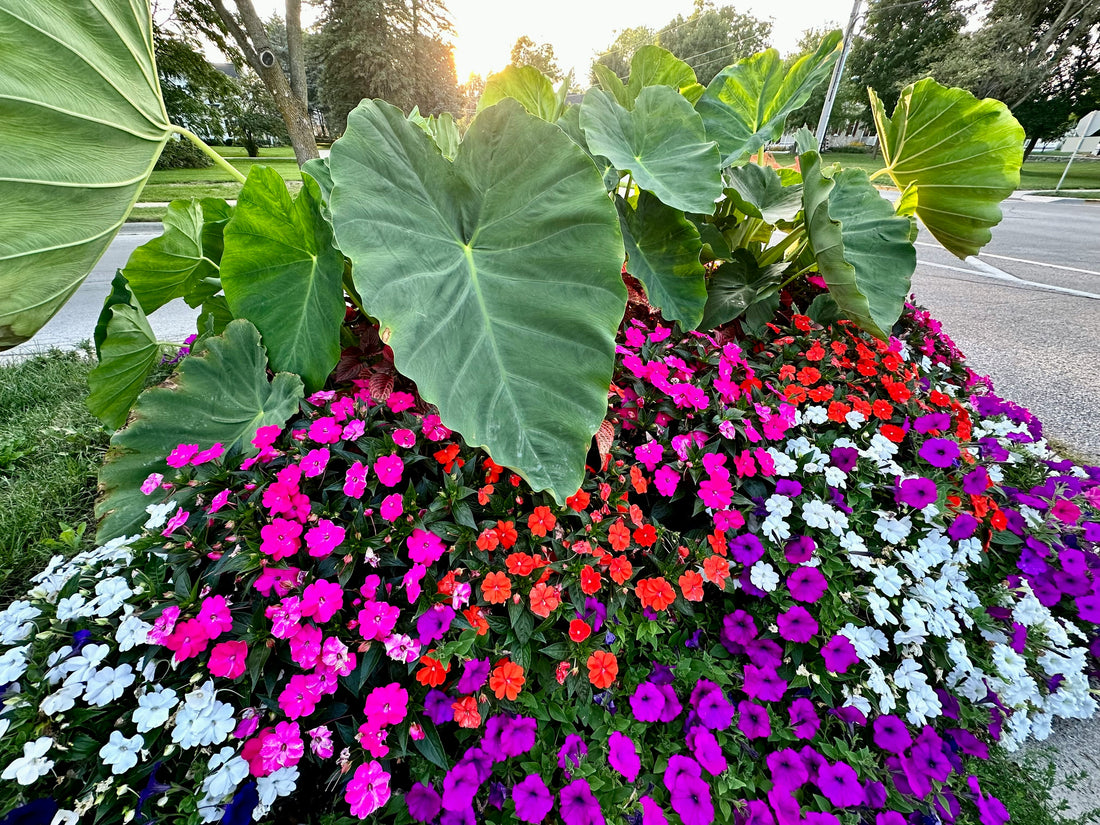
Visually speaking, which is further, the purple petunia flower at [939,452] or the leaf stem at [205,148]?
the purple petunia flower at [939,452]

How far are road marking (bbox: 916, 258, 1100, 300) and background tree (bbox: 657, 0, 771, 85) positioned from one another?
2795 cm

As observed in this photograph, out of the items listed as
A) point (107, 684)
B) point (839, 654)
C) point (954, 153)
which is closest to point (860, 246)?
point (954, 153)

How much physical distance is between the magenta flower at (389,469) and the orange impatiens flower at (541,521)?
26 cm

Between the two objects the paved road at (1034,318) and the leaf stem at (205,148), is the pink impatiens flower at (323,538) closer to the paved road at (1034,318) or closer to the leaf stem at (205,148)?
the leaf stem at (205,148)

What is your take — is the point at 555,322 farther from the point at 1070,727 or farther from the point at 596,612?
the point at 1070,727

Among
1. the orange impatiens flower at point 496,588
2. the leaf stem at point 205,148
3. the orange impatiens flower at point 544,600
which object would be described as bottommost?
the orange impatiens flower at point 544,600

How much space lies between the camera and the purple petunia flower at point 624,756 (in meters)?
0.83

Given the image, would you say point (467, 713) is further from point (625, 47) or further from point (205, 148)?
point (625, 47)

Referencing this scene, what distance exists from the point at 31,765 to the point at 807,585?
126 centimetres

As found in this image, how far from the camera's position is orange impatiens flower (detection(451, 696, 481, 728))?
83 centimetres

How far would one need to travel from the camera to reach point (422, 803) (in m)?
0.79

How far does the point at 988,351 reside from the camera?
117 inches

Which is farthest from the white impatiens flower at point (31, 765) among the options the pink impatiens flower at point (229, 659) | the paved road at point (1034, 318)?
the paved road at point (1034, 318)

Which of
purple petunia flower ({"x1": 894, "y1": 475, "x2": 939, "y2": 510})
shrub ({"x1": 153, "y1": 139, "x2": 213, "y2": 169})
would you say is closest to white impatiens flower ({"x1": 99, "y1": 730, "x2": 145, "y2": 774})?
purple petunia flower ({"x1": 894, "y1": 475, "x2": 939, "y2": 510})
